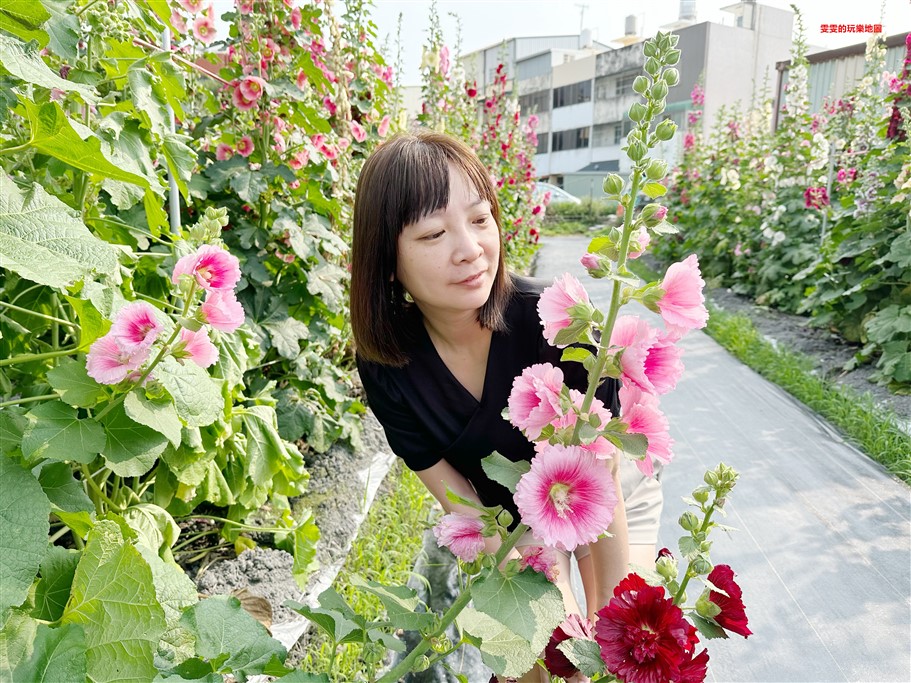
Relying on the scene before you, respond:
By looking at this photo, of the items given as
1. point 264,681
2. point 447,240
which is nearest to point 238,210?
point 447,240

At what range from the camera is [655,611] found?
0.83 meters

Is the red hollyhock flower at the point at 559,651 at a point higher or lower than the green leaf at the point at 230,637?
lower

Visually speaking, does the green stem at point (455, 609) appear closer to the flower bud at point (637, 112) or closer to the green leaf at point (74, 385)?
the flower bud at point (637, 112)

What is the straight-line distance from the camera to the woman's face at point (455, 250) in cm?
151

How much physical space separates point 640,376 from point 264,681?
4.72 ft

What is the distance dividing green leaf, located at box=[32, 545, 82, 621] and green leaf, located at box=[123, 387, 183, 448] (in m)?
0.20

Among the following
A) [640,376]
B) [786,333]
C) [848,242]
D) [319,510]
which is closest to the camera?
[640,376]

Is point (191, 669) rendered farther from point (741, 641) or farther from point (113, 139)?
point (741, 641)

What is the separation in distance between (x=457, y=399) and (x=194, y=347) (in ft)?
2.76

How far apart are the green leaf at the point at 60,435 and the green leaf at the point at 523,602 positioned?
24.5 inches

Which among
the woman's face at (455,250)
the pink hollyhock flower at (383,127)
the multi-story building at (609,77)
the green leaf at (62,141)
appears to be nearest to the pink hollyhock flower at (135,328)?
the green leaf at (62,141)

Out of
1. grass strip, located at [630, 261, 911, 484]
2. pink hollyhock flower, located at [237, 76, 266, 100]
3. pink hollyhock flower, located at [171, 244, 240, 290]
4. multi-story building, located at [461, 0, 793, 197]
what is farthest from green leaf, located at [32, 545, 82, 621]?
multi-story building, located at [461, 0, 793, 197]

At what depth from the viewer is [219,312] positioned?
1056 mm

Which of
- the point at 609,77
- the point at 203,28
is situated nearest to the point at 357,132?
the point at 203,28
